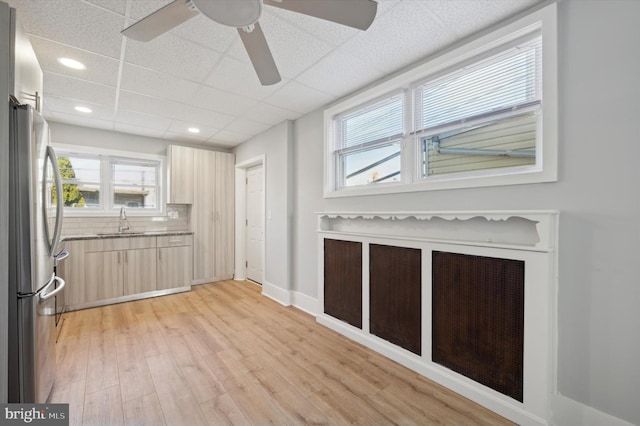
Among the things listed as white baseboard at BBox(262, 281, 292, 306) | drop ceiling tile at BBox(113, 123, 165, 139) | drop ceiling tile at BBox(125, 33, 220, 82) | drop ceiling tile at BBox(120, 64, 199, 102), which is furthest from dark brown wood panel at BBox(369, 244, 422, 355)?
drop ceiling tile at BBox(113, 123, 165, 139)

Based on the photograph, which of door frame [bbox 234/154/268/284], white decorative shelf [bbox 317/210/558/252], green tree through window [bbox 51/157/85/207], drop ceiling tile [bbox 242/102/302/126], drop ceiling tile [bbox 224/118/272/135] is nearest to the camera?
white decorative shelf [bbox 317/210/558/252]

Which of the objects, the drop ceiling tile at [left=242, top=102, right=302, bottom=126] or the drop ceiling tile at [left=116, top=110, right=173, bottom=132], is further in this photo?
the drop ceiling tile at [left=116, top=110, right=173, bottom=132]

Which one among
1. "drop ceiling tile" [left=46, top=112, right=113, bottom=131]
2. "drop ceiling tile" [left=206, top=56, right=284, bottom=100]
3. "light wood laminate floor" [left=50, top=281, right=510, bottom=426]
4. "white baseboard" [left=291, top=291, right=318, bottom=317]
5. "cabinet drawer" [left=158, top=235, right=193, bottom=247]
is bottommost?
"light wood laminate floor" [left=50, top=281, right=510, bottom=426]

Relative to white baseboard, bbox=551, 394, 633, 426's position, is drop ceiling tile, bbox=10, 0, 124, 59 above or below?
above

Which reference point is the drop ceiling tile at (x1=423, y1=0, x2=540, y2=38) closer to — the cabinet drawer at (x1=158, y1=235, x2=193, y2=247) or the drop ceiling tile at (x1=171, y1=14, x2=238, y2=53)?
the drop ceiling tile at (x1=171, y1=14, x2=238, y2=53)

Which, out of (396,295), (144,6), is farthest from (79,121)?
(396,295)

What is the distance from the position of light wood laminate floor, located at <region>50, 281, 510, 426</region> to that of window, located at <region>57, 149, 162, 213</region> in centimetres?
185

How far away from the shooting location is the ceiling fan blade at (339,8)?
124 cm

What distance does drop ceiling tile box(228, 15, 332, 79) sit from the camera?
1904mm

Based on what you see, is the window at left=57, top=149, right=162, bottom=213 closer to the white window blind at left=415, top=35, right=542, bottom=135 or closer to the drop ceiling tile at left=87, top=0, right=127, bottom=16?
the drop ceiling tile at left=87, top=0, right=127, bottom=16

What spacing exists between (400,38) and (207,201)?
423 cm

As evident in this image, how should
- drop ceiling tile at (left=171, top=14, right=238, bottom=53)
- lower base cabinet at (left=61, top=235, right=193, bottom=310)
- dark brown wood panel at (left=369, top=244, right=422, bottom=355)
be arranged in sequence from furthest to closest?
lower base cabinet at (left=61, top=235, right=193, bottom=310) < dark brown wood panel at (left=369, top=244, right=422, bottom=355) < drop ceiling tile at (left=171, top=14, right=238, bottom=53)

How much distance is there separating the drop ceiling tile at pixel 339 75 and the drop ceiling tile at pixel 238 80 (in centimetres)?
37

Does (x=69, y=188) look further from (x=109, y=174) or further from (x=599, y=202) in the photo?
(x=599, y=202)
